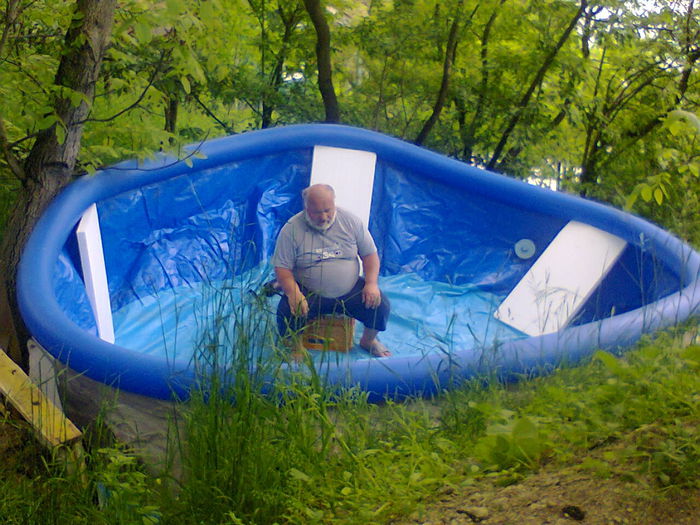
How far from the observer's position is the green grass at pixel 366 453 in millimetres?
1581

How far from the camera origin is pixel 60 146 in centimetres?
308

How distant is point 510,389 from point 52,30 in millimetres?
2614

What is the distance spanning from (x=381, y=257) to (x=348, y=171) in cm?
59

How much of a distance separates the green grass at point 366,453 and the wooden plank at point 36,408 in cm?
30

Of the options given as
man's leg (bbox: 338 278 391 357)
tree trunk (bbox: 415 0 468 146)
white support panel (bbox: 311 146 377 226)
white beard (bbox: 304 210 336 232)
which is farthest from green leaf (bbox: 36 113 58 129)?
tree trunk (bbox: 415 0 468 146)

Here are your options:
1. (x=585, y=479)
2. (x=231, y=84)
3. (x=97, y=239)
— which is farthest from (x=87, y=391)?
(x=231, y=84)

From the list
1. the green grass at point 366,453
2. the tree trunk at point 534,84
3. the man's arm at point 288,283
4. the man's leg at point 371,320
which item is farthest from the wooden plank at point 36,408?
the tree trunk at point 534,84

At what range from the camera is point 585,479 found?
1.53 m

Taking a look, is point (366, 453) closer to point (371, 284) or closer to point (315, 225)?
point (371, 284)

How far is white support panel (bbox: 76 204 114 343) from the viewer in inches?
131

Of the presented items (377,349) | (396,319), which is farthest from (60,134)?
(396,319)

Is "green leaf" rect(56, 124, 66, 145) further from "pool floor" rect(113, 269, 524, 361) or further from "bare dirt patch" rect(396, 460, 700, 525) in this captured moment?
"bare dirt patch" rect(396, 460, 700, 525)

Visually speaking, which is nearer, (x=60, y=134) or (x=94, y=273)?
(x=60, y=134)

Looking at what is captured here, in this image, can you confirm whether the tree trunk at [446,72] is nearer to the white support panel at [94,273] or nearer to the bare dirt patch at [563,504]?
the white support panel at [94,273]
